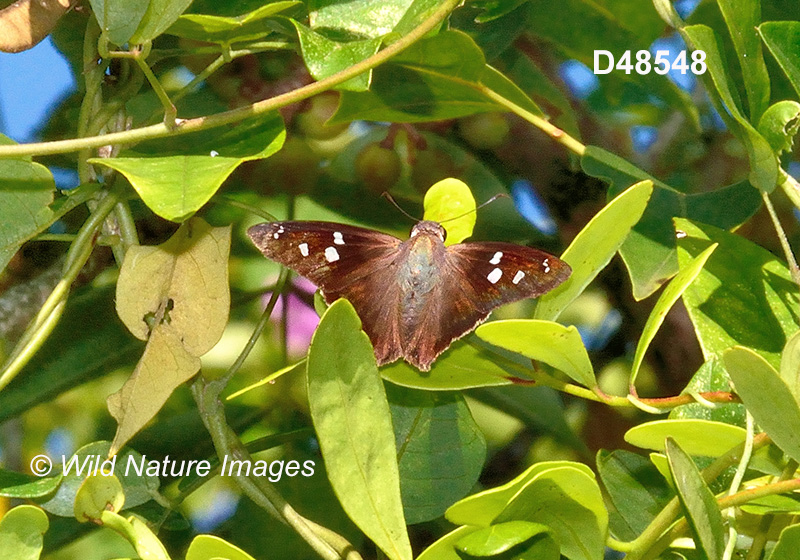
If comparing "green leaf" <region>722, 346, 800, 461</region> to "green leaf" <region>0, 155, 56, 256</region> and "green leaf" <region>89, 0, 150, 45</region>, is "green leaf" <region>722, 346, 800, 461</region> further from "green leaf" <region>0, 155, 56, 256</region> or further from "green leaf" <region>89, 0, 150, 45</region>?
"green leaf" <region>0, 155, 56, 256</region>

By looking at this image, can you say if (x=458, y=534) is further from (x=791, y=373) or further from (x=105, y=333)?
(x=105, y=333)

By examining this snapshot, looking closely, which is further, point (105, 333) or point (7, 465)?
point (7, 465)

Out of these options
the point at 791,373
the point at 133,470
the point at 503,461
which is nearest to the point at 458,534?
the point at 791,373

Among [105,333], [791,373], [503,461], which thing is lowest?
[503,461]

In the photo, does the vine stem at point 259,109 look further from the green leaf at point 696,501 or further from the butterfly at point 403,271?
the green leaf at point 696,501

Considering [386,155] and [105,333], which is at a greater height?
[386,155]

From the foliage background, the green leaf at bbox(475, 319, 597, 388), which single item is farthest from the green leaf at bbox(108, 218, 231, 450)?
the green leaf at bbox(475, 319, 597, 388)
